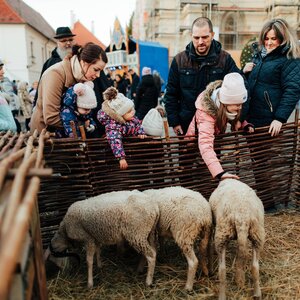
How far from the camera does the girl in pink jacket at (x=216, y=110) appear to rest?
11.2ft

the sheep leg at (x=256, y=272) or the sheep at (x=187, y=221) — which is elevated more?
the sheep at (x=187, y=221)

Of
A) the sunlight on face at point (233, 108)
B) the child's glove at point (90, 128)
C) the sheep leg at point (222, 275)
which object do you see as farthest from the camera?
the child's glove at point (90, 128)

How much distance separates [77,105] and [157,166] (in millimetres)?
1066

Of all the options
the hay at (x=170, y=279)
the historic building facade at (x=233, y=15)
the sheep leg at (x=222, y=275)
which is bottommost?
the hay at (x=170, y=279)

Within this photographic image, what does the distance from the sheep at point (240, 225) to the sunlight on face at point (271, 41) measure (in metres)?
2.08

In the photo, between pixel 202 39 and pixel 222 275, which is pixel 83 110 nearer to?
pixel 202 39

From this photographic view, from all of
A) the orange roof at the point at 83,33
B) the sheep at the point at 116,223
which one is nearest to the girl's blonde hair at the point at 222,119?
the sheep at the point at 116,223

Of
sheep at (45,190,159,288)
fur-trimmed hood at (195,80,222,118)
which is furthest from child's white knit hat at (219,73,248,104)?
sheep at (45,190,159,288)

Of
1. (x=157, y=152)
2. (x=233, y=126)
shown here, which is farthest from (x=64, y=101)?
(x=233, y=126)

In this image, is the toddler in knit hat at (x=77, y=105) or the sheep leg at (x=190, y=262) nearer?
the sheep leg at (x=190, y=262)

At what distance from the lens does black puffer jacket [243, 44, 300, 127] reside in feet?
13.5

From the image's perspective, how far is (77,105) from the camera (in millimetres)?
3688

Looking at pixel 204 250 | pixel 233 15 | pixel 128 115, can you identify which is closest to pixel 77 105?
pixel 128 115

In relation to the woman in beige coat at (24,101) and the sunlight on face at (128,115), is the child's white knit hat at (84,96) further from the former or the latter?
the woman in beige coat at (24,101)
